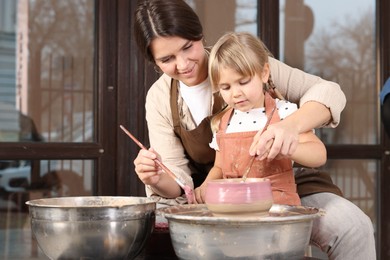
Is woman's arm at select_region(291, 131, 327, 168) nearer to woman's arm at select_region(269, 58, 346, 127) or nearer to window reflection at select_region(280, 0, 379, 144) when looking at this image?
woman's arm at select_region(269, 58, 346, 127)

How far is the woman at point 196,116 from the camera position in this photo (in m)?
1.76

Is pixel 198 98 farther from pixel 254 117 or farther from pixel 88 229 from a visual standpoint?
pixel 88 229

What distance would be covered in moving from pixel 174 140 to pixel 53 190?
821mm

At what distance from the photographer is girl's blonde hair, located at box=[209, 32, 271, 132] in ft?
6.01

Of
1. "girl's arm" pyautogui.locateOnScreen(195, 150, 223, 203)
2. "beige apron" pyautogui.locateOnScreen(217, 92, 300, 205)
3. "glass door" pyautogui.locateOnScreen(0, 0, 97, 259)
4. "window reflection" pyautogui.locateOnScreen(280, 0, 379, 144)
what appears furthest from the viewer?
"window reflection" pyautogui.locateOnScreen(280, 0, 379, 144)

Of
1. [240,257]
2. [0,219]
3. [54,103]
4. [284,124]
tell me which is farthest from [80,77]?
[240,257]

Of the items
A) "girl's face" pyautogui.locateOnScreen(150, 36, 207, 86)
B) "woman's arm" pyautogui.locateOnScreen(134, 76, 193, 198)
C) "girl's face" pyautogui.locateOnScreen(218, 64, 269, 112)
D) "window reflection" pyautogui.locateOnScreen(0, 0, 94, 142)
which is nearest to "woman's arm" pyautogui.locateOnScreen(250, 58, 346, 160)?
"girl's face" pyautogui.locateOnScreen(218, 64, 269, 112)

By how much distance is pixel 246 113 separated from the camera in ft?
6.40

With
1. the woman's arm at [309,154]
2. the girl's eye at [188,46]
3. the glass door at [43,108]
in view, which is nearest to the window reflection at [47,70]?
the glass door at [43,108]

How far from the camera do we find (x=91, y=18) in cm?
282

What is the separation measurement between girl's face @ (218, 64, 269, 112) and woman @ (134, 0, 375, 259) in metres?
0.13

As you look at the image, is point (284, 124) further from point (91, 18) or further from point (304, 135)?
point (91, 18)

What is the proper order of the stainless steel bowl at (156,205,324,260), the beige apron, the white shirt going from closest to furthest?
the stainless steel bowl at (156,205,324,260)
the beige apron
the white shirt

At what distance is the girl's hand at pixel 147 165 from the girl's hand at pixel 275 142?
0.97 ft
